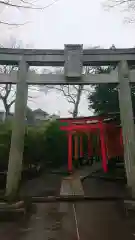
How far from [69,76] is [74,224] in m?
4.53

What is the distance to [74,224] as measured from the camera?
6043 mm

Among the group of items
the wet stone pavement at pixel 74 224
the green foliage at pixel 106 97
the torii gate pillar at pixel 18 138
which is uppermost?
the green foliage at pixel 106 97

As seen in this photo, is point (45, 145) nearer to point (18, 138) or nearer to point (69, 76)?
point (18, 138)

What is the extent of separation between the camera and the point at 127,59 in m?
8.84

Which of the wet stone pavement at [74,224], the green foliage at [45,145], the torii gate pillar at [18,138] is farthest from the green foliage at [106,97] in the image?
the wet stone pavement at [74,224]

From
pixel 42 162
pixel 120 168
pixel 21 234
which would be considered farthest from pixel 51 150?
pixel 21 234

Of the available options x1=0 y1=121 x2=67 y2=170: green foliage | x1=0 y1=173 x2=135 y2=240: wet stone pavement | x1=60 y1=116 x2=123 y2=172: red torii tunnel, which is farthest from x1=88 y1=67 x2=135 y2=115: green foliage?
x1=0 y1=173 x2=135 y2=240: wet stone pavement

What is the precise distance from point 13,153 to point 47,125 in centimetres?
1056

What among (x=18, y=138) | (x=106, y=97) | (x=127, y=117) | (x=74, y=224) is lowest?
(x=74, y=224)

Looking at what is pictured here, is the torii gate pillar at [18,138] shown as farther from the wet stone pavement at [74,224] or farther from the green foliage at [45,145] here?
the green foliage at [45,145]

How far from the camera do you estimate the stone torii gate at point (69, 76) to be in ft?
28.2

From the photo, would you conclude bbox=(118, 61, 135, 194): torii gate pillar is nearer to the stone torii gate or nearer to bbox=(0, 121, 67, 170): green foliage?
the stone torii gate

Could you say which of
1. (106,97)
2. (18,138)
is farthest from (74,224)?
(106,97)

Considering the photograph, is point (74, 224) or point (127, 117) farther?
point (127, 117)
